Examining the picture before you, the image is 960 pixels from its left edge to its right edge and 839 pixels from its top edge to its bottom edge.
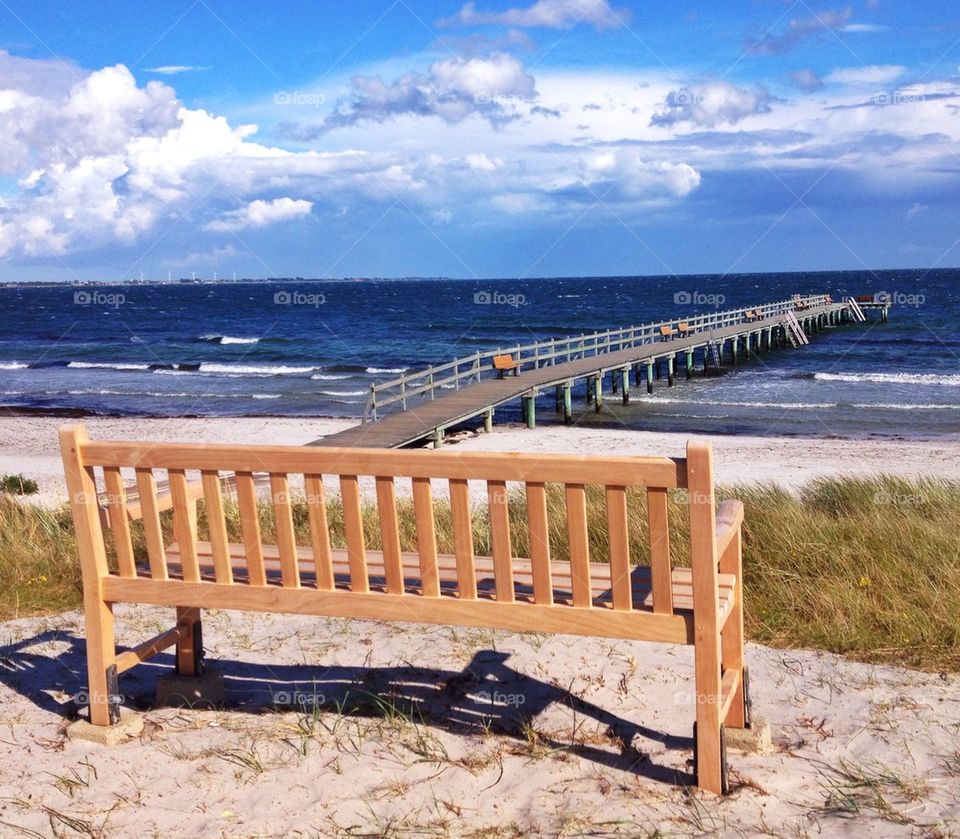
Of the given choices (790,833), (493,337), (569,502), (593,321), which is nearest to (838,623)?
(790,833)

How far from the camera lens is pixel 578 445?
1856cm

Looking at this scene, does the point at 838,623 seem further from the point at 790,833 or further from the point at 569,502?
the point at 569,502

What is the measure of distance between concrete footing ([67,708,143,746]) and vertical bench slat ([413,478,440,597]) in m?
1.36

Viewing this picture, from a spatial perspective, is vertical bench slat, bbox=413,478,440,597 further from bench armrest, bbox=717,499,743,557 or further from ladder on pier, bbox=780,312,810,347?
ladder on pier, bbox=780,312,810,347

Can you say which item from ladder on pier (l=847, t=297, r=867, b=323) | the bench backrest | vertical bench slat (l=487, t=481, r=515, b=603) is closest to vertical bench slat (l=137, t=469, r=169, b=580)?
the bench backrest

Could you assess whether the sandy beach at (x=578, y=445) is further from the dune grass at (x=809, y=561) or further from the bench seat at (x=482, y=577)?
the bench seat at (x=482, y=577)

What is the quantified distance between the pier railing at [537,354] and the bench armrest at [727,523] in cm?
1349

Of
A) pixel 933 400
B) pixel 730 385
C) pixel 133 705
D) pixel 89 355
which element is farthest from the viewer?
pixel 89 355

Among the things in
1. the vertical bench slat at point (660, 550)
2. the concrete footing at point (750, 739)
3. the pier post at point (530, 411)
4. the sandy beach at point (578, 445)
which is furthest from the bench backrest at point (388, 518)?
the pier post at point (530, 411)

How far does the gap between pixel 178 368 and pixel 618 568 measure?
3831 cm

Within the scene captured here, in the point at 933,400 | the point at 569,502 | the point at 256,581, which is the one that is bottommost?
the point at 933,400

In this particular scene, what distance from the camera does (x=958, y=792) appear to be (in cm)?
316

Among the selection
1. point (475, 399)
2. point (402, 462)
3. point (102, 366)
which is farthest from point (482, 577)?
point (102, 366)

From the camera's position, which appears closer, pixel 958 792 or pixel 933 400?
pixel 958 792
